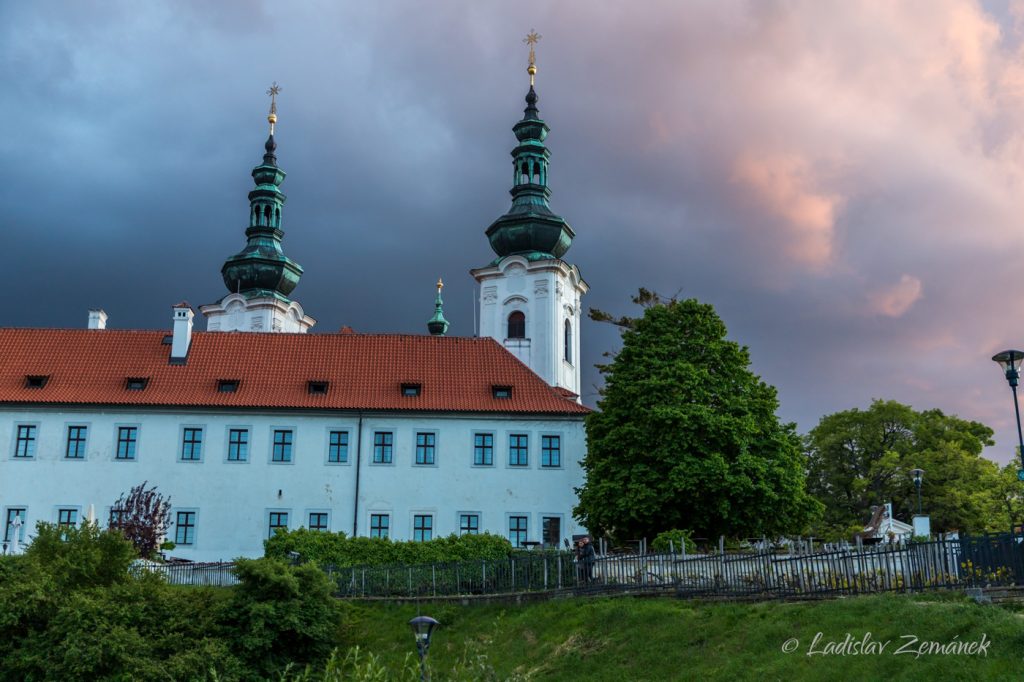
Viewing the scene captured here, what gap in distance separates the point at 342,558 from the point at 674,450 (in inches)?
422

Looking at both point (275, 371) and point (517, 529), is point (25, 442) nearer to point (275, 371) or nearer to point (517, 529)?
point (275, 371)

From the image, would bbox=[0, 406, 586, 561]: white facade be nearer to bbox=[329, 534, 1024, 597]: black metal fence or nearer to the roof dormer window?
the roof dormer window

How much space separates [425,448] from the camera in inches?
1567

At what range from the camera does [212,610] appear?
2456 cm

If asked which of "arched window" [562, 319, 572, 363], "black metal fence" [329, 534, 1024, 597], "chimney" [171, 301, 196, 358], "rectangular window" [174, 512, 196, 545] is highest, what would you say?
"arched window" [562, 319, 572, 363]

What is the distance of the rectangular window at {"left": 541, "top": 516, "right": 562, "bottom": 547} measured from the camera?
38.8 metres

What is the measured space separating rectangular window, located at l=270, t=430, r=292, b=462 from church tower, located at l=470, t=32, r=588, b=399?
16836mm

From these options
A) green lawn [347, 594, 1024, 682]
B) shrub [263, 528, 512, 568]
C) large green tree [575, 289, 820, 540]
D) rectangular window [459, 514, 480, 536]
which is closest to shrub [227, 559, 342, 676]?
green lawn [347, 594, 1024, 682]

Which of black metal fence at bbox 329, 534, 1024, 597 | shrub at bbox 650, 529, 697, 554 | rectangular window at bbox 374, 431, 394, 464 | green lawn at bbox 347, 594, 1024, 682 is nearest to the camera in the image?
green lawn at bbox 347, 594, 1024, 682

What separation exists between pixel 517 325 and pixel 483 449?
652 inches

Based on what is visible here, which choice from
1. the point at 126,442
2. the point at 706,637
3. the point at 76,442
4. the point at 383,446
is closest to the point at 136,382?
the point at 126,442

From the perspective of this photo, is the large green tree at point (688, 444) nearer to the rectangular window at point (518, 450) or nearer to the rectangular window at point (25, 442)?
the rectangular window at point (518, 450)

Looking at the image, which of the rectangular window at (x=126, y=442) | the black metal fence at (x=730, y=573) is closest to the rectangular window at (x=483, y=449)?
the black metal fence at (x=730, y=573)

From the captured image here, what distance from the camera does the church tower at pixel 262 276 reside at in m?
65.9
